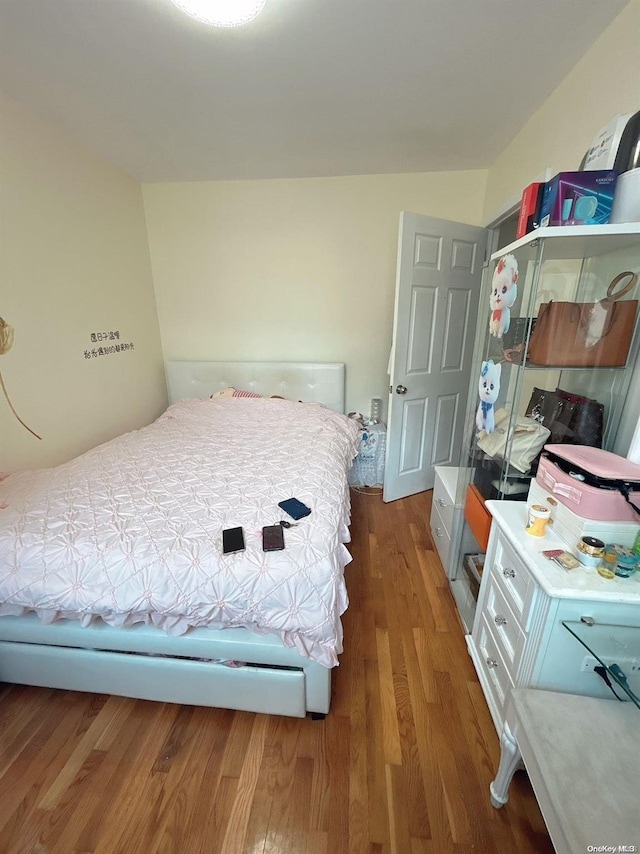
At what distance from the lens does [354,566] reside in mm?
2115

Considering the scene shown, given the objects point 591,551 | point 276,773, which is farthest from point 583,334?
point 276,773

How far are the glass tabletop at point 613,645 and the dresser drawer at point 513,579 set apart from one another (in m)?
0.12

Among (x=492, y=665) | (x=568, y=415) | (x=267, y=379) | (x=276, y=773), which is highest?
(x=568, y=415)

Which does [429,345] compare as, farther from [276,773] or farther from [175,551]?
[276,773]

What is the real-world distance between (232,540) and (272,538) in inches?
5.6

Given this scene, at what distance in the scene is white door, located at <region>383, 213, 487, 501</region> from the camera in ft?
7.80

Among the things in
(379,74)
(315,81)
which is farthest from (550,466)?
(315,81)

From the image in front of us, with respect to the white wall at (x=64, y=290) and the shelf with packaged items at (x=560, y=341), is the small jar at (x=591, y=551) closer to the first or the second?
the shelf with packaged items at (x=560, y=341)

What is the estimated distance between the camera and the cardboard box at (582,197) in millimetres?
1101

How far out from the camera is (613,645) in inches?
36.5

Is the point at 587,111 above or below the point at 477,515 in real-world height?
above

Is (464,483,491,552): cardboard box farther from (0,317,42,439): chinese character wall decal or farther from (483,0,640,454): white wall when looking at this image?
(0,317,42,439): chinese character wall decal

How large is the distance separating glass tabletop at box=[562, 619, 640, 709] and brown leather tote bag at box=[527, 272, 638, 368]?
83 cm

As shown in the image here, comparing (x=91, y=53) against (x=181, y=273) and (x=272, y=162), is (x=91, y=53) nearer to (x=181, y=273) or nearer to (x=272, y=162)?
(x=272, y=162)
